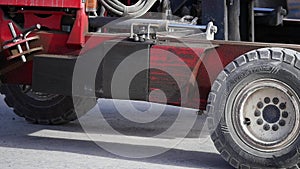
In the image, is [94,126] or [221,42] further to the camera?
[94,126]

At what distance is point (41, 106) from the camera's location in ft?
25.8

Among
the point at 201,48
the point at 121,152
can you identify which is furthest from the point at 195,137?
the point at 201,48

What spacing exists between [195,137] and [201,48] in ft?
5.60

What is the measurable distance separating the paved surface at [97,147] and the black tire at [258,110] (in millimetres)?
407

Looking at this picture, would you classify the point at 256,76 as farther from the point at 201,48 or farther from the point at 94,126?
the point at 94,126

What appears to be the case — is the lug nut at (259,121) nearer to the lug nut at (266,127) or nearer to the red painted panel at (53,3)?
the lug nut at (266,127)

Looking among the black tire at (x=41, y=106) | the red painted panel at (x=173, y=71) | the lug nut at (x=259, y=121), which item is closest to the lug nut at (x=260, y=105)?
the lug nut at (x=259, y=121)

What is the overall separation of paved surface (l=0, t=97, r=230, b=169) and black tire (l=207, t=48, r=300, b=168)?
0.41 metres

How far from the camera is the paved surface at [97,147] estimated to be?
19.6ft

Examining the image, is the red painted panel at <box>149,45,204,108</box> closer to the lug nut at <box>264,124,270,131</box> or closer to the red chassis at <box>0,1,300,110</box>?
the red chassis at <box>0,1,300,110</box>

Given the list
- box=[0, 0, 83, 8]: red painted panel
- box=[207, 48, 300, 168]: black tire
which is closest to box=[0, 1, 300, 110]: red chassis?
box=[0, 0, 83, 8]: red painted panel

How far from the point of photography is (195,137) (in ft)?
24.0

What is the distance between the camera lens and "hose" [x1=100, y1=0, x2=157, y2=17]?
21.3 feet

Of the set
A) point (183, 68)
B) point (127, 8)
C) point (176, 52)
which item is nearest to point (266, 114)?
point (183, 68)
